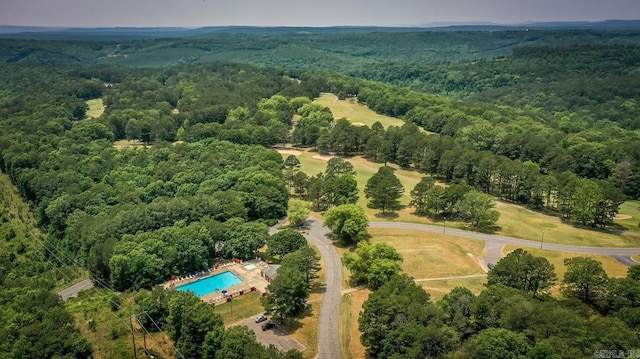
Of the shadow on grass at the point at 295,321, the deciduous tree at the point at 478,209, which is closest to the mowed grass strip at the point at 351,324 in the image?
the shadow on grass at the point at 295,321

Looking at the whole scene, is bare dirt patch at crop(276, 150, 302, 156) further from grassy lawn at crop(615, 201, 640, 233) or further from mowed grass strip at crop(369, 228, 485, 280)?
grassy lawn at crop(615, 201, 640, 233)

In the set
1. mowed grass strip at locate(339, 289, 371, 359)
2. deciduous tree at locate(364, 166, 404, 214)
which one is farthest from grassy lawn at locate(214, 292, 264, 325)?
deciduous tree at locate(364, 166, 404, 214)

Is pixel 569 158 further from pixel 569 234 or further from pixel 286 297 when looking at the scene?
pixel 286 297

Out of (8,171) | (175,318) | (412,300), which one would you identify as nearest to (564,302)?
(412,300)

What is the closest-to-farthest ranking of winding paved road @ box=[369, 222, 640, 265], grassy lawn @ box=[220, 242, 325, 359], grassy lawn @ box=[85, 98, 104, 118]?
grassy lawn @ box=[220, 242, 325, 359]
winding paved road @ box=[369, 222, 640, 265]
grassy lawn @ box=[85, 98, 104, 118]

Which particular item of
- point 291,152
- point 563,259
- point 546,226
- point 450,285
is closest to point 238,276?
point 450,285

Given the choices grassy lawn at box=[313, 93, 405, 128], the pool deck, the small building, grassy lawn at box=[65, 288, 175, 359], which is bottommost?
grassy lawn at box=[65, 288, 175, 359]
